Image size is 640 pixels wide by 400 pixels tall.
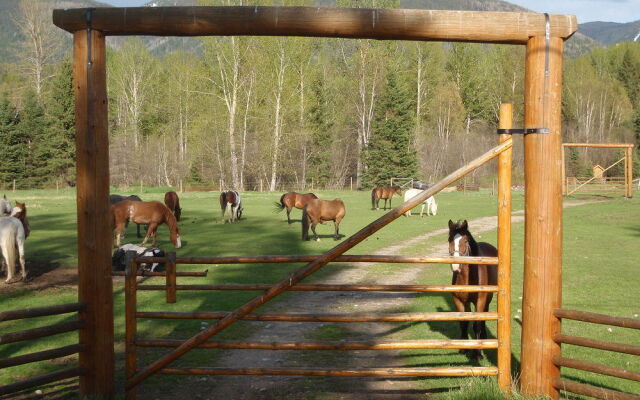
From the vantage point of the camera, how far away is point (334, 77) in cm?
6022

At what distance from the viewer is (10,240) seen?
11.9 metres

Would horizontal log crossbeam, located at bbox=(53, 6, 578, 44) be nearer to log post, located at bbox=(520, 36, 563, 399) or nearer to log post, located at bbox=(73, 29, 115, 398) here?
log post, located at bbox=(520, 36, 563, 399)

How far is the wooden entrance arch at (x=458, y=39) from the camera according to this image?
5.04 meters

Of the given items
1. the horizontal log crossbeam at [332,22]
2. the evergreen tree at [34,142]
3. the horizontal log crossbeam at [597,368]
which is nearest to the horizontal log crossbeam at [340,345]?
the horizontal log crossbeam at [597,368]

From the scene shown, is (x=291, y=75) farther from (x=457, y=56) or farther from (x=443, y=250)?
(x=443, y=250)

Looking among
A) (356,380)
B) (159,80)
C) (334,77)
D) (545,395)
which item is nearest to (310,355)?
(356,380)

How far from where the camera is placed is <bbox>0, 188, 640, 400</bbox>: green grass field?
7.38 meters

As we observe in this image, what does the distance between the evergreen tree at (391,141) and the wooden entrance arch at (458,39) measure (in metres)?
51.4

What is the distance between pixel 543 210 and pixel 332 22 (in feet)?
7.57

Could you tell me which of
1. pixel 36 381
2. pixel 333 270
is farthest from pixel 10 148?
pixel 36 381

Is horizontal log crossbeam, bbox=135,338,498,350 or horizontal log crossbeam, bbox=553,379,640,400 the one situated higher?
horizontal log crossbeam, bbox=135,338,498,350

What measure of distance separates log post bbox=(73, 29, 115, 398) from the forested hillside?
4160 cm

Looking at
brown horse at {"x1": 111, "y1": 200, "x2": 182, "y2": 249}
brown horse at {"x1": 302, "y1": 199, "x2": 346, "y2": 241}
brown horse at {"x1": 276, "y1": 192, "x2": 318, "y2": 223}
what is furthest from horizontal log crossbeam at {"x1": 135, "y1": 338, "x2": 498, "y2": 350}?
brown horse at {"x1": 276, "y1": 192, "x2": 318, "y2": 223}

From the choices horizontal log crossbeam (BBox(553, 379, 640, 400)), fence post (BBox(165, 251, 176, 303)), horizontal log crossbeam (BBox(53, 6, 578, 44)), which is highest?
horizontal log crossbeam (BBox(53, 6, 578, 44))
